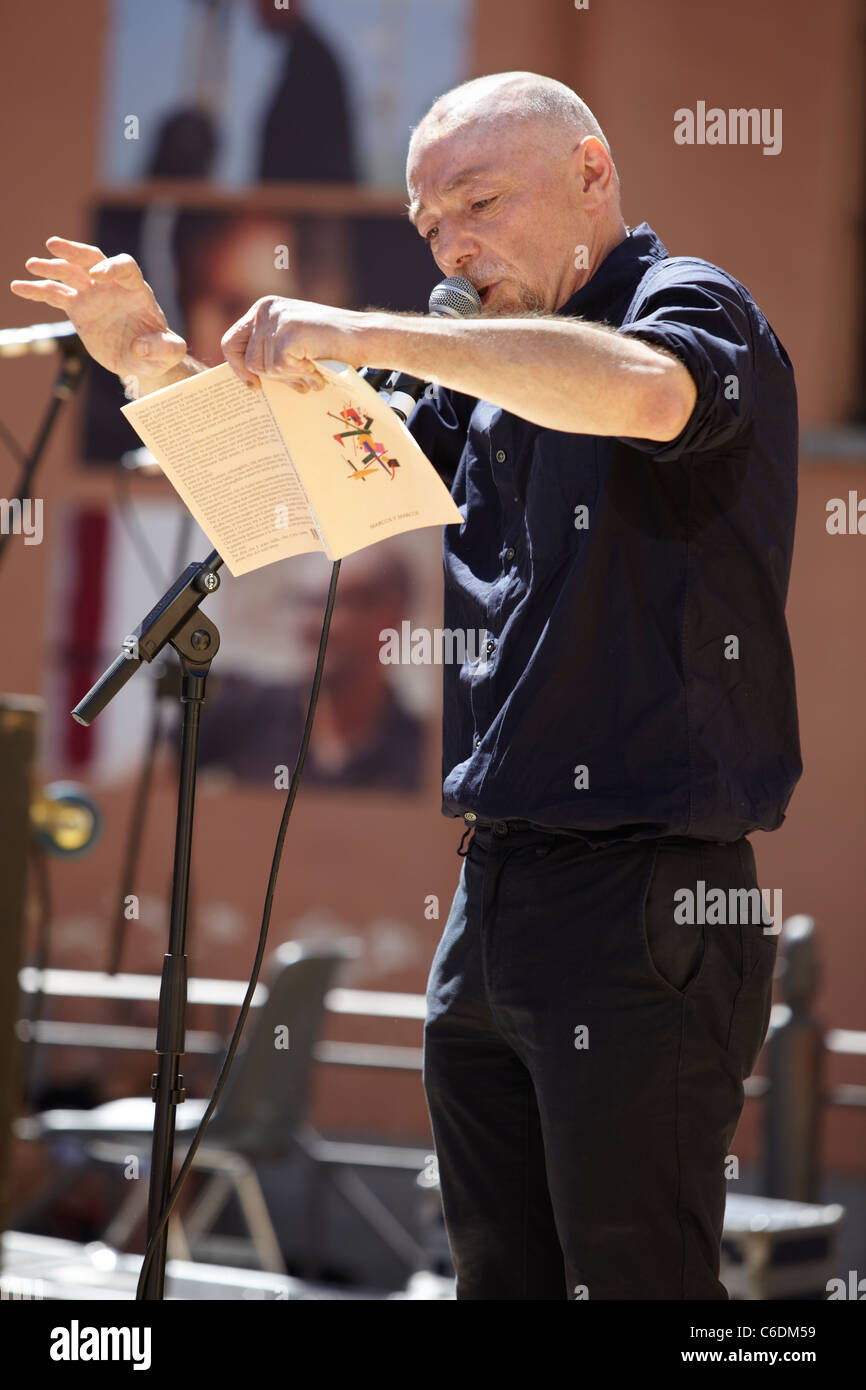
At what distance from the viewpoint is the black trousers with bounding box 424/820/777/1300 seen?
1307 mm

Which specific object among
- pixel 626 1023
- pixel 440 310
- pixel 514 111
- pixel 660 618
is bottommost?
pixel 626 1023

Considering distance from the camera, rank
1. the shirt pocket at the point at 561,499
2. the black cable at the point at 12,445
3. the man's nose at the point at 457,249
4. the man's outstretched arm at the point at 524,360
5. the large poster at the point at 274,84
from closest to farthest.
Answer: the man's outstretched arm at the point at 524,360, the shirt pocket at the point at 561,499, the man's nose at the point at 457,249, the black cable at the point at 12,445, the large poster at the point at 274,84

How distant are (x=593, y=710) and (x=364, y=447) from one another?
340mm

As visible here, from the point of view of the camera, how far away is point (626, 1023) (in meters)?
1.32

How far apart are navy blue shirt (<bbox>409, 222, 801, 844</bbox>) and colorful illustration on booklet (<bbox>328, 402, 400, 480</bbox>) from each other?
150 millimetres

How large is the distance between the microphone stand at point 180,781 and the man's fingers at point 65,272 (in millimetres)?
337

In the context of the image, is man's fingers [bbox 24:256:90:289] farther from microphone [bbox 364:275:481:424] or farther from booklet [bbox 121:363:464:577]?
microphone [bbox 364:275:481:424]

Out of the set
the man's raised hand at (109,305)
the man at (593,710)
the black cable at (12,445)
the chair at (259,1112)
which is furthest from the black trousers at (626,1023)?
the chair at (259,1112)

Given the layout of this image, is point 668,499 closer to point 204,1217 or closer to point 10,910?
point 10,910

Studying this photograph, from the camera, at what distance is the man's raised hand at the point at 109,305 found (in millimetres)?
1528

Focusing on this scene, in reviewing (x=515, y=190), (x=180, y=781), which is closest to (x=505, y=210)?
(x=515, y=190)

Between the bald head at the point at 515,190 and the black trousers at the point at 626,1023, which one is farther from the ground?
the bald head at the point at 515,190

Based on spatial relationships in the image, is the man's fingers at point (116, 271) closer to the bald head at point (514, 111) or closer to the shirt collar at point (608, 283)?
the bald head at point (514, 111)

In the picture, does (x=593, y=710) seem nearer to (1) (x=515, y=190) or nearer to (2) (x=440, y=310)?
(2) (x=440, y=310)
